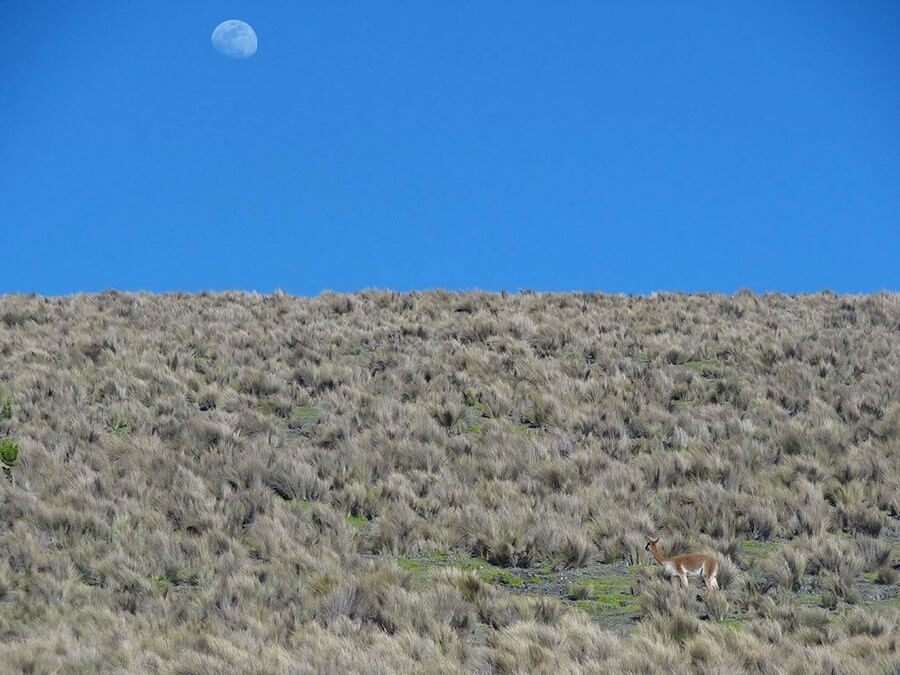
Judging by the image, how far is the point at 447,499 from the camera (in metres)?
11.0

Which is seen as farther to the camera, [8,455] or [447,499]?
[8,455]

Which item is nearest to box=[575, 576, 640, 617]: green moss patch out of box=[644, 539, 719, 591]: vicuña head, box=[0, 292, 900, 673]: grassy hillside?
box=[0, 292, 900, 673]: grassy hillside

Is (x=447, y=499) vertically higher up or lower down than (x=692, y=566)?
higher up

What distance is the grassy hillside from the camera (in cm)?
746

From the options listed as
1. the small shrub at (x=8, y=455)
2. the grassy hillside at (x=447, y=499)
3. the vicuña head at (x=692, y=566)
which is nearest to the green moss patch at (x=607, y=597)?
the grassy hillside at (x=447, y=499)

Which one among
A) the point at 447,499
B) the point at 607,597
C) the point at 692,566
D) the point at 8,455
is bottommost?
the point at 607,597

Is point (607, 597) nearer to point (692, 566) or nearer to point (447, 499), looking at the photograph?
point (692, 566)

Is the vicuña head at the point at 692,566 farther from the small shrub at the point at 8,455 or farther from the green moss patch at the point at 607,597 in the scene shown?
the small shrub at the point at 8,455

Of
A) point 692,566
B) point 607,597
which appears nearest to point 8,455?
point 607,597

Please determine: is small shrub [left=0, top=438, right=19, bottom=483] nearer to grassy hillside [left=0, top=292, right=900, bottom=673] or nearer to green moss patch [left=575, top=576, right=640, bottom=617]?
grassy hillside [left=0, top=292, right=900, bottom=673]

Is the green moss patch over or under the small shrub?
under

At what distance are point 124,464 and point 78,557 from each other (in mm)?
2939

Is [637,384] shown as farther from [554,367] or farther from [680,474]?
[680,474]

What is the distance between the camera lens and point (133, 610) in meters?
8.25
